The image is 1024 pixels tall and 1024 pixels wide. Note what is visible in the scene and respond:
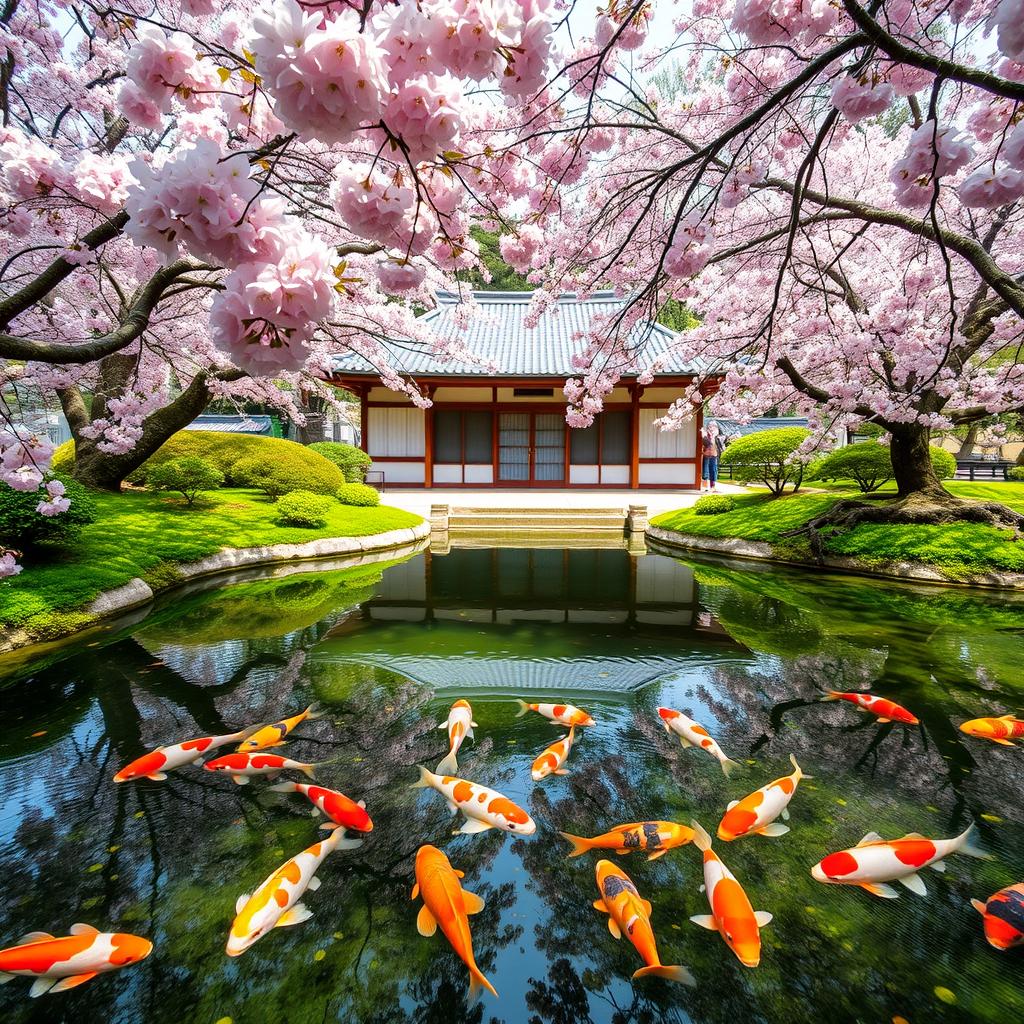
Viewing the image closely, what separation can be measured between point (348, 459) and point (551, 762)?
11769mm

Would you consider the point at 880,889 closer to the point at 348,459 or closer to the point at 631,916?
the point at 631,916

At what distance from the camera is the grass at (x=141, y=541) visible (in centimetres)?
476

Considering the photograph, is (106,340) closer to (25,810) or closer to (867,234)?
(25,810)

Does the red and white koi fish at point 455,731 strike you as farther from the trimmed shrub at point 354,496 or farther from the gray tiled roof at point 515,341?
the gray tiled roof at point 515,341

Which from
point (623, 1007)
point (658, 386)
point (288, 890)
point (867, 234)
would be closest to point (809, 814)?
point (623, 1007)

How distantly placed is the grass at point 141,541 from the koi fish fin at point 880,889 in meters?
5.86

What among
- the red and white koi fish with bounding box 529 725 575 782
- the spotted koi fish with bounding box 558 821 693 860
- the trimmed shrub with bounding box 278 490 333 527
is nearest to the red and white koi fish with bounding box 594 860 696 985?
the spotted koi fish with bounding box 558 821 693 860

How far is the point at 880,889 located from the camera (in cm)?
201

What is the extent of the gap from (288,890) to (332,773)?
0.86 m

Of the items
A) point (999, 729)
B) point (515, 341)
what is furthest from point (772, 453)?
point (515, 341)

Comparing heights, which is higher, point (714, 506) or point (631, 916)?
point (714, 506)

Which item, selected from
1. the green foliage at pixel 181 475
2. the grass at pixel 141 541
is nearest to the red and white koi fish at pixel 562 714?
the grass at pixel 141 541

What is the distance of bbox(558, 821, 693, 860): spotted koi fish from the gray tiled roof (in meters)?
10.6

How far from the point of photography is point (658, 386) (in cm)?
1370
